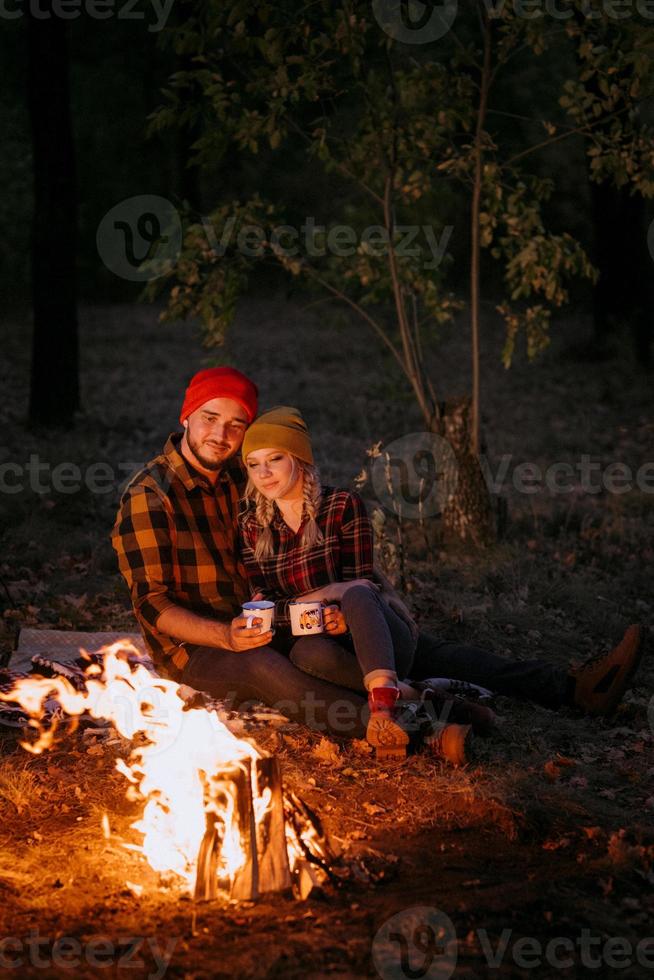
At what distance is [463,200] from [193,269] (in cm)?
1548

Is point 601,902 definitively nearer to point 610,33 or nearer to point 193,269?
point 193,269

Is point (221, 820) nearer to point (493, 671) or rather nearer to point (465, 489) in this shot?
point (493, 671)

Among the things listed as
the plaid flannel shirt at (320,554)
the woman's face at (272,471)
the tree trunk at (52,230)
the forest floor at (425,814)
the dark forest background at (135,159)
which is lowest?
the forest floor at (425,814)

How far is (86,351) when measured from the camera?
18.5m

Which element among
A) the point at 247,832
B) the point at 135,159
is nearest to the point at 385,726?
the point at 247,832

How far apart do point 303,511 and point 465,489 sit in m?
3.42

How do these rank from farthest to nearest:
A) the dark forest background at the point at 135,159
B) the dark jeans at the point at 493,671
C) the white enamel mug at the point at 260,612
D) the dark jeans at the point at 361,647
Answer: the dark forest background at the point at 135,159
the dark jeans at the point at 493,671
the dark jeans at the point at 361,647
the white enamel mug at the point at 260,612

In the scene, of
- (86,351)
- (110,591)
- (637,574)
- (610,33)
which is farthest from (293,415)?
(86,351)

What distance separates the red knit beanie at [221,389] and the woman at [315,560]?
0.20m

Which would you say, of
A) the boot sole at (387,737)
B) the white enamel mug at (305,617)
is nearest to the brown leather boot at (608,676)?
the boot sole at (387,737)

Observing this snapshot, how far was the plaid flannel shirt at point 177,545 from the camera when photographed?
196 inches

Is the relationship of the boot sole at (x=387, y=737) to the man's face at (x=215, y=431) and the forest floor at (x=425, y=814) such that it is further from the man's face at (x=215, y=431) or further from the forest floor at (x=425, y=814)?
the man's face at (x=215, y=431)

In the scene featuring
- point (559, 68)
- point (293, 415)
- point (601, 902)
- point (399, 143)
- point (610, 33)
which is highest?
point (559, 68)

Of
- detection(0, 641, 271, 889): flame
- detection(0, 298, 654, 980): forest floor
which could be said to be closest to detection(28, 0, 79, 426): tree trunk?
detection(0, 298, 654, 980): forest floor
